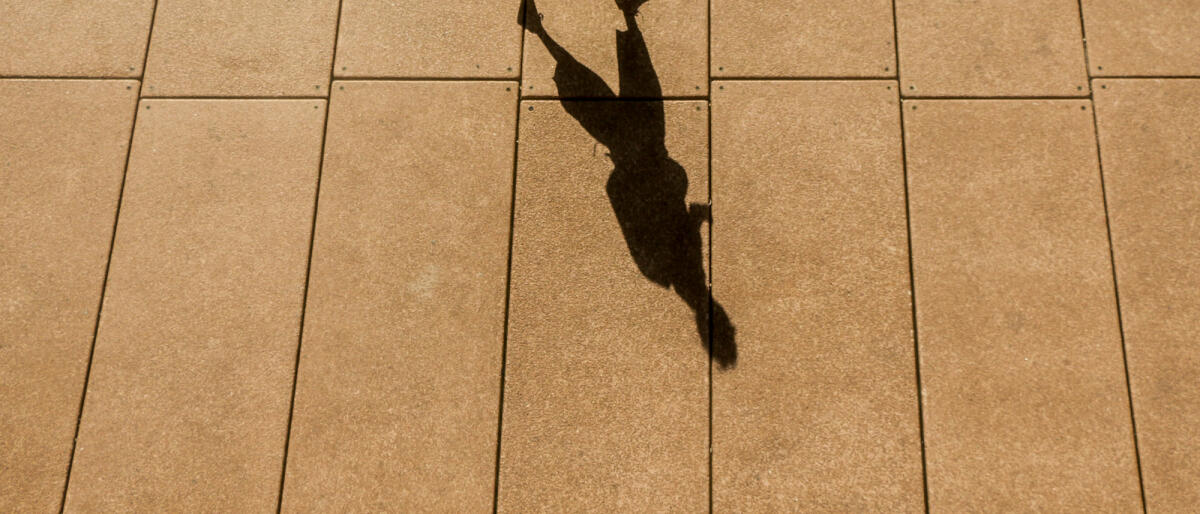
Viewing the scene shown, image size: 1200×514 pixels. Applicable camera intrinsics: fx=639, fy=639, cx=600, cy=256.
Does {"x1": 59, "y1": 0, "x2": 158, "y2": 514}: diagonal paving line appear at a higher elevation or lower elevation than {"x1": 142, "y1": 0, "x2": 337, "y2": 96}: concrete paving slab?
lower

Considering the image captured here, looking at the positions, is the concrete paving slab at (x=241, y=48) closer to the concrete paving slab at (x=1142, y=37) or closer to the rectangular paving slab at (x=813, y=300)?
the rectangular paving slab at (x=813, y=300)

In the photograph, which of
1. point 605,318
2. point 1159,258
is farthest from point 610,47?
point 1159,258

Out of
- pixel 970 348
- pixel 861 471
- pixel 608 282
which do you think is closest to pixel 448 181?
pixel 608 282

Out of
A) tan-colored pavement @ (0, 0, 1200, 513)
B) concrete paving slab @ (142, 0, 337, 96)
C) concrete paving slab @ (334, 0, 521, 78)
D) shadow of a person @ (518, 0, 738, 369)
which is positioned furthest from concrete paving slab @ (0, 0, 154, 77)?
shadow of a person @ (518, 0, 738, 369)

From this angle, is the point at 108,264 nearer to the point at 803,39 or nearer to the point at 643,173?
the point at 643,173

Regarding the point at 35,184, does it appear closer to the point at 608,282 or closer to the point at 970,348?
the point at 608,282

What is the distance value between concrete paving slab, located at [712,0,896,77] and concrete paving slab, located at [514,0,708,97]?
15cm

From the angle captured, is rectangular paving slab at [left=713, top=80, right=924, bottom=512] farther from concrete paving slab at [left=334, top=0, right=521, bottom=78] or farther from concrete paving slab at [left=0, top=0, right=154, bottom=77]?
concrete paving slab at [left=0, top=0, right=154, bottom=77]

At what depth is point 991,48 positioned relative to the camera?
12.6 ft

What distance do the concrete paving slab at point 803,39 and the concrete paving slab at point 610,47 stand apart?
0.15 metres

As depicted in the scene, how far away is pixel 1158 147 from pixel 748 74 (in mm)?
2366

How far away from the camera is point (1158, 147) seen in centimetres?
367

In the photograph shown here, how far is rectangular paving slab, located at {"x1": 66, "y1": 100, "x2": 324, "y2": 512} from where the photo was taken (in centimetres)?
342

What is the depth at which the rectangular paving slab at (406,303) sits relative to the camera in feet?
11.1
